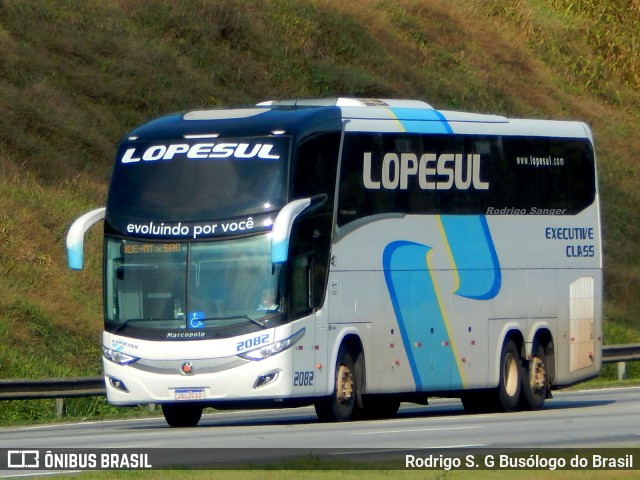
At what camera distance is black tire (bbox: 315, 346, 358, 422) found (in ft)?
65.3

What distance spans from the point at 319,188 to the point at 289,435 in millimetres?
3808

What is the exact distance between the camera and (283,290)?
18984mm

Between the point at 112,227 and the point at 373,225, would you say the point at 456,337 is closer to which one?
the point at 373,225

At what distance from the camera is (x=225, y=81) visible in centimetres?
3997

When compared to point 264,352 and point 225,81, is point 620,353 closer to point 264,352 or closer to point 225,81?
point 264,352

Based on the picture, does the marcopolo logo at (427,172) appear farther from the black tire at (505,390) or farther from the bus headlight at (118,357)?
the bus headlight at (118,357)

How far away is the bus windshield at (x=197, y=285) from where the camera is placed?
18969 millimetres

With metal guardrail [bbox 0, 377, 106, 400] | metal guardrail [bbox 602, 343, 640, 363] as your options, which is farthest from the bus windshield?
metal guardrail [bbox 602, 343, 640, 363]

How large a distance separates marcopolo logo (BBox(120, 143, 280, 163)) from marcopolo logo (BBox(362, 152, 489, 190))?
5.78 feet

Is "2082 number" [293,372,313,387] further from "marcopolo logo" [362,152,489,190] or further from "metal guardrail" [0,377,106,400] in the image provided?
"metal guardrail" [0,377,106,400]

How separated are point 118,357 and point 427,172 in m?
5.08

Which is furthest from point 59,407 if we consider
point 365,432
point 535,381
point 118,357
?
point 365,432

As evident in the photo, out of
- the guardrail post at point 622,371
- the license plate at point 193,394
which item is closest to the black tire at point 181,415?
the license plate at point 193,394

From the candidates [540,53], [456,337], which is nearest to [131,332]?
[456,337]
